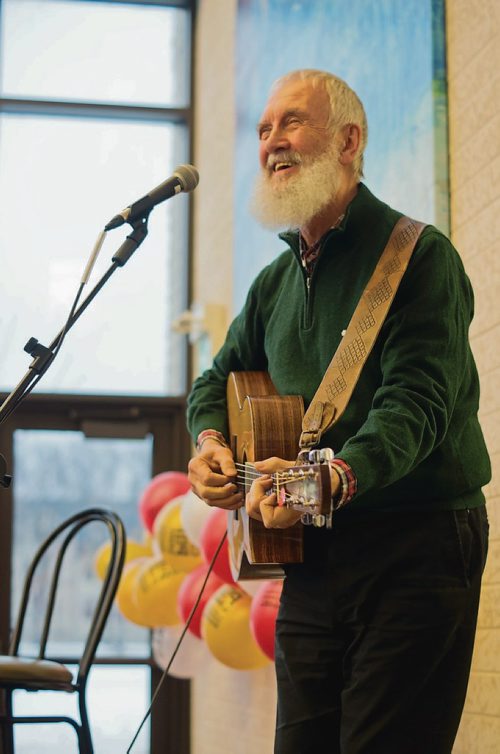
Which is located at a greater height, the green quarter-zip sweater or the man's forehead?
the man's forehead

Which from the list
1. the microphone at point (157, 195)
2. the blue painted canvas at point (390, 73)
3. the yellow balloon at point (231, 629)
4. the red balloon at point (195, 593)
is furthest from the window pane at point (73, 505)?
the microphone at point (157, 195)

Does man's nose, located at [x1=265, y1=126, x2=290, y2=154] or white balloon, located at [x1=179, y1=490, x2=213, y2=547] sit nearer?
man's nose, located at [x1=265, y1=126, x2=290, y2=154]

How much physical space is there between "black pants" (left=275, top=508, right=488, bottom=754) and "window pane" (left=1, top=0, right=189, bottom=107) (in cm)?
440

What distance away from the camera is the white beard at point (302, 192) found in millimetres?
1878

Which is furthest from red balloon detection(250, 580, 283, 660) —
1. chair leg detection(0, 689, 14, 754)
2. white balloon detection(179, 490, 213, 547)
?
chair leg detection(0, 689, 14, 754)

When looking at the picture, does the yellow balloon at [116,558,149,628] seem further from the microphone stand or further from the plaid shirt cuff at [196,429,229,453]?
the microphone stand

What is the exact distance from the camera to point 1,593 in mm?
4973

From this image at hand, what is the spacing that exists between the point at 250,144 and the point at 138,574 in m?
1.75

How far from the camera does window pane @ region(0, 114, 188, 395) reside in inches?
208

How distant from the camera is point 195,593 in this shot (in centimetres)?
357

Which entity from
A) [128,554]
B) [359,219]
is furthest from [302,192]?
[128,554]

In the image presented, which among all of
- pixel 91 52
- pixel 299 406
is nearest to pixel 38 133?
pixel 91 52

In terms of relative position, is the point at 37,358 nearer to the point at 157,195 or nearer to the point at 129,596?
the point at 157,195

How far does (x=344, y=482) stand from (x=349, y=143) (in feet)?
2.55
